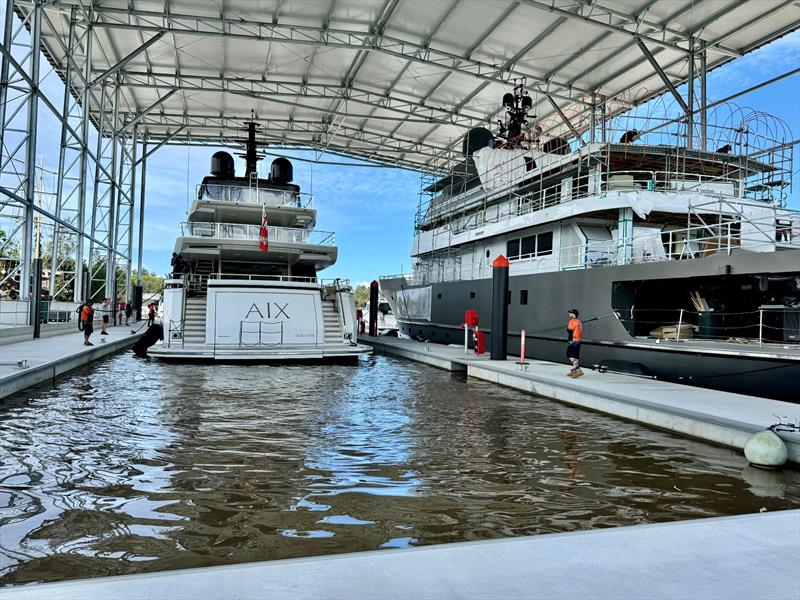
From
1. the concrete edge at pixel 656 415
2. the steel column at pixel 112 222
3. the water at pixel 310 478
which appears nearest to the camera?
the water at pixel 310 478

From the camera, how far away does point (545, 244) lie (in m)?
16.5

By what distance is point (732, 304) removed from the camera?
1147cm

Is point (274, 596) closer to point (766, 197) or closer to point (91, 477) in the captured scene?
point (91, 477)

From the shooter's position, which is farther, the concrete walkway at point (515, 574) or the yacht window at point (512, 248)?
the yacht window at point (512, 248)

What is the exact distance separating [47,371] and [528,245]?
12.4m

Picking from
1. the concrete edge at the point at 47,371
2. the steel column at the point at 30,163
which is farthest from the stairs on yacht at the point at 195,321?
the steel column at the point at 30,163

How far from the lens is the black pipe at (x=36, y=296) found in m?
16.5

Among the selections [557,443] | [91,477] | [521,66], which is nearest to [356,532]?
[91,477]

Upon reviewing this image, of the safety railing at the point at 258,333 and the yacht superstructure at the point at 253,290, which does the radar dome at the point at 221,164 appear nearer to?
the yacht superstructure at the point at 253,290

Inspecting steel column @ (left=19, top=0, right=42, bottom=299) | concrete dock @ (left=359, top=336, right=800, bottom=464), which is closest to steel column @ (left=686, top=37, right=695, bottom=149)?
concrete dock @ (left=359, top=336, right=800, bottom=464)

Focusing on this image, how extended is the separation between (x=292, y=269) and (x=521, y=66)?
39.4 feet

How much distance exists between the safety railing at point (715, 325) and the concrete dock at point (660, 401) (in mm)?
1221

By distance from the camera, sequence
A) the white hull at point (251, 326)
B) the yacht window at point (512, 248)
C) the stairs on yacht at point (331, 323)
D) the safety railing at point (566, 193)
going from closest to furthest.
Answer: the safety railing at point (566, 193) → the white hull at point (251, 326) → the stairs on yacht at point (331, 323) → the yacht window at point (512, 248)

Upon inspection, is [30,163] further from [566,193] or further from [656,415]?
[656,415]
